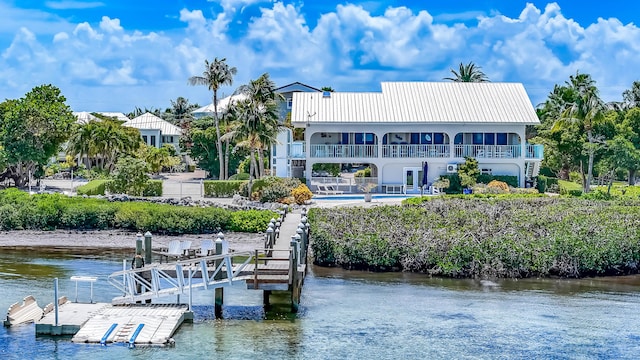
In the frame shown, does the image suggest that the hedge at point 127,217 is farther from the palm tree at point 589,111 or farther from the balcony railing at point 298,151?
the palm tree at point 589,111

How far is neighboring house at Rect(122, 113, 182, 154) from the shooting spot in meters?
93.6

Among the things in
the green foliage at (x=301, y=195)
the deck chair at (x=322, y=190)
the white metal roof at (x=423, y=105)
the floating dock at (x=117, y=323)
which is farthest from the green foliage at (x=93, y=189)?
the floating dock at (x=117, y=323)

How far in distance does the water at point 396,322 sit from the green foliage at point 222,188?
21.7m

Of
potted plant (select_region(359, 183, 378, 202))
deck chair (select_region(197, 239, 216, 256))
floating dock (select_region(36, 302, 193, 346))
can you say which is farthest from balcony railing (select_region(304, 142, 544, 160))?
floating dock (select_region(36, 302, 193, 346))

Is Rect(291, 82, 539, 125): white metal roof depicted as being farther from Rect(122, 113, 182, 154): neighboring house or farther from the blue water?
Rect(122, 113, 182, 154): neighboring house

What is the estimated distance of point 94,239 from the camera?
124 feet

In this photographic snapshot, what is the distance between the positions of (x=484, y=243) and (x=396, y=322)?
840cm

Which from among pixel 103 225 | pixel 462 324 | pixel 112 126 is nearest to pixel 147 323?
pixel 462 324

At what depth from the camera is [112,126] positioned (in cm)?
7031

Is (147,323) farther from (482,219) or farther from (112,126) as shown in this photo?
(112,126)

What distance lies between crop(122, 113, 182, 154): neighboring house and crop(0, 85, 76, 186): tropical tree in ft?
116

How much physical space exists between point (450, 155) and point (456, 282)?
83.8 feet

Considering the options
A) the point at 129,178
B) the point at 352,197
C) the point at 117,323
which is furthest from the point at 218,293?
the point at 129,178

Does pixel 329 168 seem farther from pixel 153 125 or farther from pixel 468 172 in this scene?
pixel 153 125
